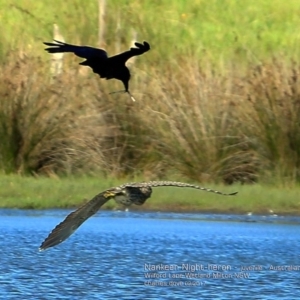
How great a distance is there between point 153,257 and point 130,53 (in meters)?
1.90

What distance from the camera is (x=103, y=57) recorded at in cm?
932

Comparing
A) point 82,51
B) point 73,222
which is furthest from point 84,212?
point 82,51

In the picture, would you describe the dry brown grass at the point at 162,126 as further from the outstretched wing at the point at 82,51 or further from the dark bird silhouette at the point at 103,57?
the outstretched wing at the point at 82,51

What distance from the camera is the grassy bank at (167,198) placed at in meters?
12.4

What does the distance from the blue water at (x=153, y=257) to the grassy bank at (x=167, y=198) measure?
0.19 m

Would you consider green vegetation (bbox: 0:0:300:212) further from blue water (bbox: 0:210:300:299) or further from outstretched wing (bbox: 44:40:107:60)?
outstretched wing (bbox: 44:40:107:60)

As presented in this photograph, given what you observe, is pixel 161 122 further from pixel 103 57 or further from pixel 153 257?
pixel 103 57

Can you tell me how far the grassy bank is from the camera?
1241cm

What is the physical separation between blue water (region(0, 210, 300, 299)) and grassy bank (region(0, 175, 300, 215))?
0.19 meters

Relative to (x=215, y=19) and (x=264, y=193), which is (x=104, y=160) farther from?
(x=215, y=19)

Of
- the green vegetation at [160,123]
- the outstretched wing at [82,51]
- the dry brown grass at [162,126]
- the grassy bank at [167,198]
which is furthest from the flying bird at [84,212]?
the dry brown grass at [162,126]

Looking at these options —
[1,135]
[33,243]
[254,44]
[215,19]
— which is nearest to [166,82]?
[1,135]

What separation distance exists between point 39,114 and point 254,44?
9.24 m

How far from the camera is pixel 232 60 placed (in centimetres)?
1542
